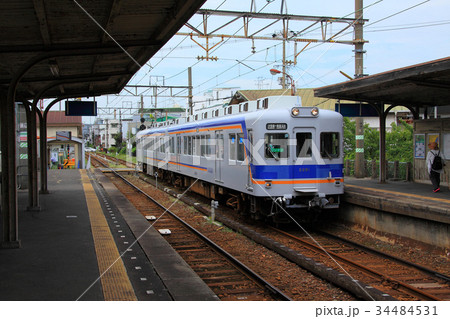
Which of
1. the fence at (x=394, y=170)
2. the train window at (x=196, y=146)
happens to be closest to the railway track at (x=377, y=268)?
the fence at (x=394, y=170)

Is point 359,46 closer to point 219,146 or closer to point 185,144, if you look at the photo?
point 219,146

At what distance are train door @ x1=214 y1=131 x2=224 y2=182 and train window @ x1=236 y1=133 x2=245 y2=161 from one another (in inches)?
50.7

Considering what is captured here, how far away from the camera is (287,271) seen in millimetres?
7836

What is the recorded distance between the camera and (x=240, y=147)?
38.1 feet

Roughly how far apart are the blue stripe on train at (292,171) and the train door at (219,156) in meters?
2.48

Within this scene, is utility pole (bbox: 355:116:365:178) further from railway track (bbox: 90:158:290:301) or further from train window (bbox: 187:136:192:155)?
railway track (bbox: 90:158:290:301)

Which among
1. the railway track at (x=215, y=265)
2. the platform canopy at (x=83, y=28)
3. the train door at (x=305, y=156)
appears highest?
the platform canopy at (x=83, y=28)

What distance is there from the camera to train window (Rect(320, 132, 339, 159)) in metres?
11.0

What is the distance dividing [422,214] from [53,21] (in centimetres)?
740

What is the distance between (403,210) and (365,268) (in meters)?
2.52

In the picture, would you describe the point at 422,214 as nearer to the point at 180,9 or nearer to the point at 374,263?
the point at 374,263

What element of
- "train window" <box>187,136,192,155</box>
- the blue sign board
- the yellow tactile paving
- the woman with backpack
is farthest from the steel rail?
"train window" <box>187,136,192,155</box>

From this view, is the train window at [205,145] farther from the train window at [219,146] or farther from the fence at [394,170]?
the fence at [394,170]

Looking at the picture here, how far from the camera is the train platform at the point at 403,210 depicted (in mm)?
8836
